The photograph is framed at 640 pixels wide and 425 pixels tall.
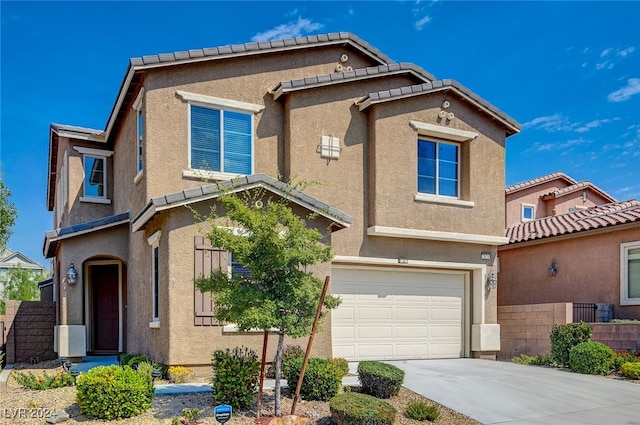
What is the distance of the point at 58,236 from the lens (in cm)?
1379

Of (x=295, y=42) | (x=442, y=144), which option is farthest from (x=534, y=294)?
(x=295, y=42)

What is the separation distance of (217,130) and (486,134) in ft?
26.3

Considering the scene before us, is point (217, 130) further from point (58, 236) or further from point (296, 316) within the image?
point (296, 316)

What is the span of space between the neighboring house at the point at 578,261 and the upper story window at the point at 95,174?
46.9ft

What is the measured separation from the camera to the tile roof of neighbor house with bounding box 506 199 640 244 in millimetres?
15854

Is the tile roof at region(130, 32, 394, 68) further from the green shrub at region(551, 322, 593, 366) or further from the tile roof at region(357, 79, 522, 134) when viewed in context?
the green shrub at region(551, 322, 593, 366)

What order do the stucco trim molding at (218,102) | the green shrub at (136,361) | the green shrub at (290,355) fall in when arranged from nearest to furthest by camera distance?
the green shrub at (290,355) → the green shrub at (136,361) → the stucco trim molding at (218,102)

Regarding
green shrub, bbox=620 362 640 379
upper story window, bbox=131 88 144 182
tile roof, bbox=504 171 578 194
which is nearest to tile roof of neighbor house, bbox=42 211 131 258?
upper story window, bbox=131 88 144 182

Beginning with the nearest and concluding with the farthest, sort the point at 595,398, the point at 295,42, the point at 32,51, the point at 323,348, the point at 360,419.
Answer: the point at 360,419, the point at 595,398, the point at 323,348, the point at 295,42, the point at 32,51

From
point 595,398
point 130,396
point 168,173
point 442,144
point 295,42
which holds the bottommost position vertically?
point 595,398

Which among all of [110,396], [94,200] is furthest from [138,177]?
[110,396]

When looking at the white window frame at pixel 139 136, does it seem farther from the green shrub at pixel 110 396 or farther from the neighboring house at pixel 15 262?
the neighboring house at pixel 15 262

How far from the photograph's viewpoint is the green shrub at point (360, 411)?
304 inches

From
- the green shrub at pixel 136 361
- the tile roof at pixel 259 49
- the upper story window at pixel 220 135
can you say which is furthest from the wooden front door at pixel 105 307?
the tile roof at pixel 259 49
